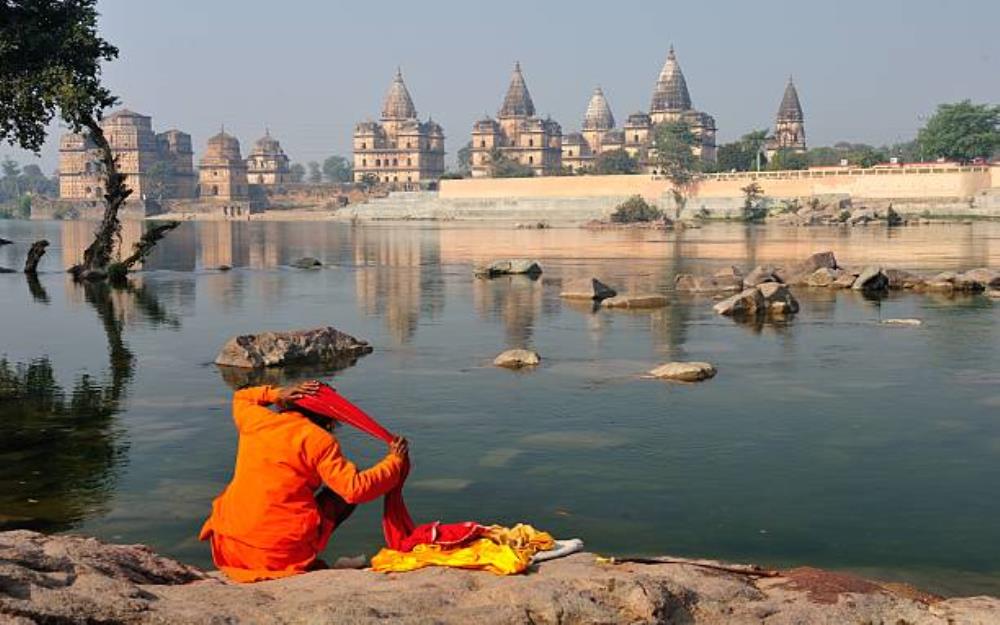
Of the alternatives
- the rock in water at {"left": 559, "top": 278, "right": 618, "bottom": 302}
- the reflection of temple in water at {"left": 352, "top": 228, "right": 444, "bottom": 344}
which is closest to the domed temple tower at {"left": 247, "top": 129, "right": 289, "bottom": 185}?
the reflection of temple in water at {"left": 352, "top": 228, "right": 444, "bottom": 344}

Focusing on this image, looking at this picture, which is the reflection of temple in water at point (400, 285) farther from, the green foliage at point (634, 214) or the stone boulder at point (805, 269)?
the green foliage at point (634, 214)

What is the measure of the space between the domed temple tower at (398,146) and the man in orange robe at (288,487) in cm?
13980

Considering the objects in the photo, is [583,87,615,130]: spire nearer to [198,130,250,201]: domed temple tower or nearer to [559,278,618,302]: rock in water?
[198,130,250,201]: domed temple tower

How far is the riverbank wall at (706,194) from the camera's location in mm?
77688

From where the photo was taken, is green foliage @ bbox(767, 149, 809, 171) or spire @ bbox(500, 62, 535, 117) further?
spire @ bbox(500, 62, 535, 117)

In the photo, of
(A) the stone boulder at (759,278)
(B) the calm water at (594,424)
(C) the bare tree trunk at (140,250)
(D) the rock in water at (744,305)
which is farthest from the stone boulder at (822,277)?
(C) the bare tree trunk at (140,250)

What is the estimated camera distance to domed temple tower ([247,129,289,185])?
514 ft

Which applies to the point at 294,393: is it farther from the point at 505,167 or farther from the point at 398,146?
the point at 398,146

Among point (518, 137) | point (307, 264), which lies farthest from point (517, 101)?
point (307, 264)

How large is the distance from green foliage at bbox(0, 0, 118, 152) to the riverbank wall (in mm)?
61440

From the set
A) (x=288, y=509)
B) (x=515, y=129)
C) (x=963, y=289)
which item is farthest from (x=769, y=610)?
(x=515, y=129)

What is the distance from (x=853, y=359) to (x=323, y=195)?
131310 mm

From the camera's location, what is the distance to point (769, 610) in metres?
4.59

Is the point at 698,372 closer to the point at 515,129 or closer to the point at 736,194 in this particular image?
the point at 736,194
